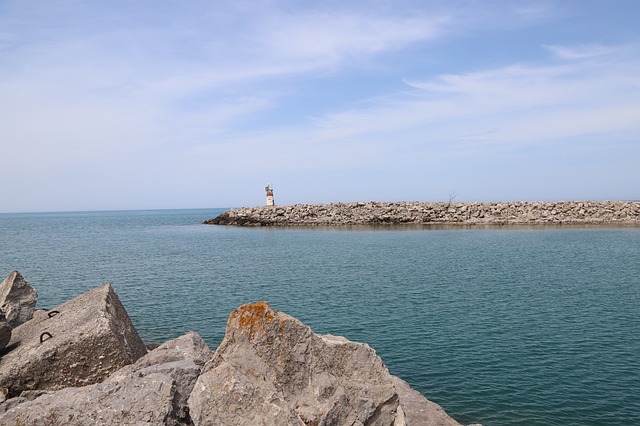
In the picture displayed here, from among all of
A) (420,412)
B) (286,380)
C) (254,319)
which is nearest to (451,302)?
(420,412)

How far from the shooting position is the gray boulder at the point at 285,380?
265 inches

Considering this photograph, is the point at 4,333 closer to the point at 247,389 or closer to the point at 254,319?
the point at 254,319

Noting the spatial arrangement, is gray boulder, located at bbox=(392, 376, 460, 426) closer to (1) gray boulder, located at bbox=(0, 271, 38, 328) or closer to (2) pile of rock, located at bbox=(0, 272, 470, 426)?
(2) pile of rock, located at bbox=(0, 272, 470, 426)

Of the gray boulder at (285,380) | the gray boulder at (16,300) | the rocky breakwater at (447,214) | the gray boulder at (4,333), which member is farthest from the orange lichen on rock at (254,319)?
the rocky breakwater at (447,214)

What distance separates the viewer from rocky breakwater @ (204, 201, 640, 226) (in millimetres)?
74312

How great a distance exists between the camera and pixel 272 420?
6.64m

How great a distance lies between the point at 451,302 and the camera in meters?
26.0

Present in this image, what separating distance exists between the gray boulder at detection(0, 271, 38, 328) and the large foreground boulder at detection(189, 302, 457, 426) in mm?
8895

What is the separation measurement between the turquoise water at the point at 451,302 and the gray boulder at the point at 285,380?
22.6 ft

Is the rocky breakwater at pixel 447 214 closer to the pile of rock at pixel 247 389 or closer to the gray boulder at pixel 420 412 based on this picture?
the gray boulder at pixel 420 412

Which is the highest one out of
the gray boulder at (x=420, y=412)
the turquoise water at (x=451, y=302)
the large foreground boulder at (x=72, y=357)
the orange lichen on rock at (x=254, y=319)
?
the orange lichen on rock at (x=254, y=319)

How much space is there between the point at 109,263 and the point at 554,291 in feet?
A: 123

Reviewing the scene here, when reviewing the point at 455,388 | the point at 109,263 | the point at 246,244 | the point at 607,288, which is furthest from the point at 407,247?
the point at 455,388

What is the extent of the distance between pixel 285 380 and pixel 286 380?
15mm
